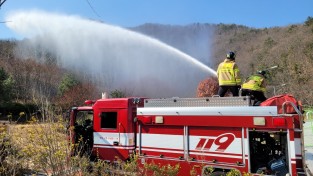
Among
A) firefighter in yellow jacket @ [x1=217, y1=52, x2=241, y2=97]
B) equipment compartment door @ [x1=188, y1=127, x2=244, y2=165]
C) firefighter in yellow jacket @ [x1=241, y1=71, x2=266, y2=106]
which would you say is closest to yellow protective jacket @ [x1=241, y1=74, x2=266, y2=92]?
firefighter in yellow jacket @ [x1=241, y1=71, x2=266, y2=106]

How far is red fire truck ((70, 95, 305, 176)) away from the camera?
6.14 m

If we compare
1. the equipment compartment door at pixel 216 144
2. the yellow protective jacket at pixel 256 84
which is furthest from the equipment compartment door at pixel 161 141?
the yellow protective jacket at pixel 256 84

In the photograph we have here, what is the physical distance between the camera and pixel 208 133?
6938mm

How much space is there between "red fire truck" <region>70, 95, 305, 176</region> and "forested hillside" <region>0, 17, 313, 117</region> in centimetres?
1338

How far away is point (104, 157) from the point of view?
877 cm

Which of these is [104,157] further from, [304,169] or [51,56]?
[51,56]

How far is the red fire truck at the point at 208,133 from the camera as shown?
6.14 meters

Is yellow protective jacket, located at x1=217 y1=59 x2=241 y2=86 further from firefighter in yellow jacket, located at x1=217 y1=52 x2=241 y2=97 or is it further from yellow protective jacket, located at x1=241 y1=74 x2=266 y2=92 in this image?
yellow protective jacket, located at x1=241 y1=74 x2=266 y2=92

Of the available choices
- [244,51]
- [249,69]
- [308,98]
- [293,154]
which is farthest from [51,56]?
[293,154]

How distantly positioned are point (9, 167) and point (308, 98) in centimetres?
3230

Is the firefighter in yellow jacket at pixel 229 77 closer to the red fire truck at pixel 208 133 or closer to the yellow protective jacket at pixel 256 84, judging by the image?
the yellow protective jacket at pixel 256 84

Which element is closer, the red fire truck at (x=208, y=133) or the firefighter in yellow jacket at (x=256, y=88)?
the red fire truck at (x=208, y=133)

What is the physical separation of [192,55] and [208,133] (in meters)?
40.2

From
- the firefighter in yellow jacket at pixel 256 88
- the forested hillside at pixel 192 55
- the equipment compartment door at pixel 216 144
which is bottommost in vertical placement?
the equipment compartment door at pixel 216 144
